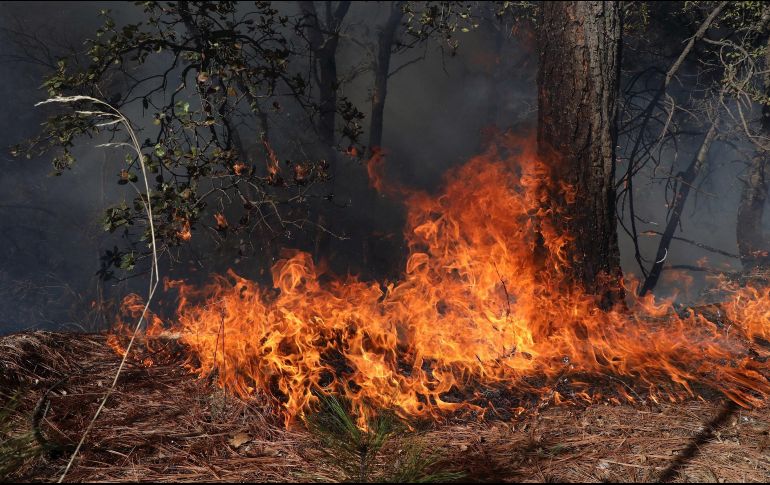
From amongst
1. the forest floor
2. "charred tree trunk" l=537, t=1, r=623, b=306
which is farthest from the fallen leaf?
"charred tree trunk" l=537, t=1, r=623, b=306

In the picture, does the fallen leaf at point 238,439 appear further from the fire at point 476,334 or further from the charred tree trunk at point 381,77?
the charred tree trunk at point 381,77

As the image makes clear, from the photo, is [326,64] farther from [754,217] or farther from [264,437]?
[754,217]

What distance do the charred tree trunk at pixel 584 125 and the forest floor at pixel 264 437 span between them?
136 centimetres

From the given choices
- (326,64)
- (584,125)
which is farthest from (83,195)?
(584,125)

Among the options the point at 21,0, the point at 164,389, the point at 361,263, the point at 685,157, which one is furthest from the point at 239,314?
the point at 685,157

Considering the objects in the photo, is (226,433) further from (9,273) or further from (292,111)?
(292,111)

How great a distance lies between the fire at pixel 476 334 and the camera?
325 centimetres

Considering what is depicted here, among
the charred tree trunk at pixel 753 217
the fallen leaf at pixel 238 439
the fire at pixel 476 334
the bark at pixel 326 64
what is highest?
the bark at pixel 326 64

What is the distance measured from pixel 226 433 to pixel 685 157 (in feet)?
52.1

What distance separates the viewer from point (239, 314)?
3666mm

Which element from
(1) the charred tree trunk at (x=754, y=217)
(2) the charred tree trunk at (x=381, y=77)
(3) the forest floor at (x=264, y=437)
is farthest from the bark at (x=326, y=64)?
(1) the charred tree trunk at (x=754, y=217)

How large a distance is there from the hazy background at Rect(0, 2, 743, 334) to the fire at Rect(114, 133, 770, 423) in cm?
454

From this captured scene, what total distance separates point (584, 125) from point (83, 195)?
1252cm

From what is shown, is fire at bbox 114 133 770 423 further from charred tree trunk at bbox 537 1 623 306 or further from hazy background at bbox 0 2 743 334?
hazy background at bbox 0 2 743 334
